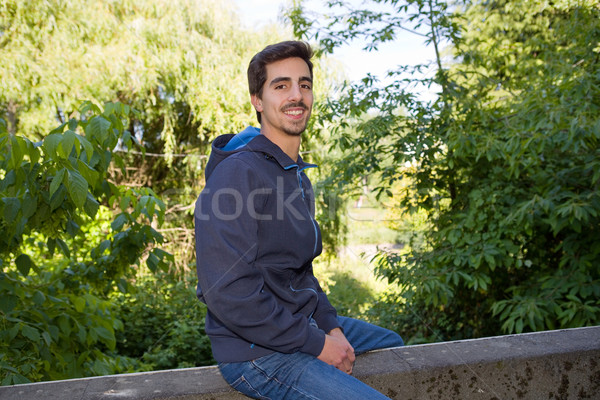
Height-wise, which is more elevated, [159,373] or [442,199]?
[442,199]

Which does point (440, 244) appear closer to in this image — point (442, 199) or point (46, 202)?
point (442, 199)

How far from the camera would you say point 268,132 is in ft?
6.00

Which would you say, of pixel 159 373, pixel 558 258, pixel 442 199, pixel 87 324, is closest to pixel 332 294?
pixel 442 199

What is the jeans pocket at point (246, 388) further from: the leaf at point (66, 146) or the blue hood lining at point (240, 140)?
the leaf at point (66, 146)

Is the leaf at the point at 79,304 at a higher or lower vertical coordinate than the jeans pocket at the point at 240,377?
higher

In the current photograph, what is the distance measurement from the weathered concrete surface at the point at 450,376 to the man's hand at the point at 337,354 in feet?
0.72

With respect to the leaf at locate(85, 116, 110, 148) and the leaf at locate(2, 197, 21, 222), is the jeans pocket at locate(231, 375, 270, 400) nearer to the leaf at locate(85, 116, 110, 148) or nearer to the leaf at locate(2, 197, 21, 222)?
the leaf at locate(2, 197, 21, 222)

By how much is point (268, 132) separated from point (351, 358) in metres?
0.83

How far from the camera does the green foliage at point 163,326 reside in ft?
17.2

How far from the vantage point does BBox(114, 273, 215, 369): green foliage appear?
206 inches

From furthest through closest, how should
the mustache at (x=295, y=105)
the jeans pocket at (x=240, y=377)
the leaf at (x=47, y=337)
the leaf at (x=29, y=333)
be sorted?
the leaf at (x=47, y=337), the leaf at (x=29, y=333), the mustache at (x=295, y=105), the jeans pocket at (x=240, y=377)

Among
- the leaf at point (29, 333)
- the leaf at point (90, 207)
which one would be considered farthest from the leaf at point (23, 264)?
the leaf at point (90, 207)

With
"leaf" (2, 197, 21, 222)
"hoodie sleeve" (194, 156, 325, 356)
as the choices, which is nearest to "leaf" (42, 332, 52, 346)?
"leaf" (2, 197, 21, 222)

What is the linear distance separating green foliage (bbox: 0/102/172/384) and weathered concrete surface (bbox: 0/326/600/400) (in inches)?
18.5
